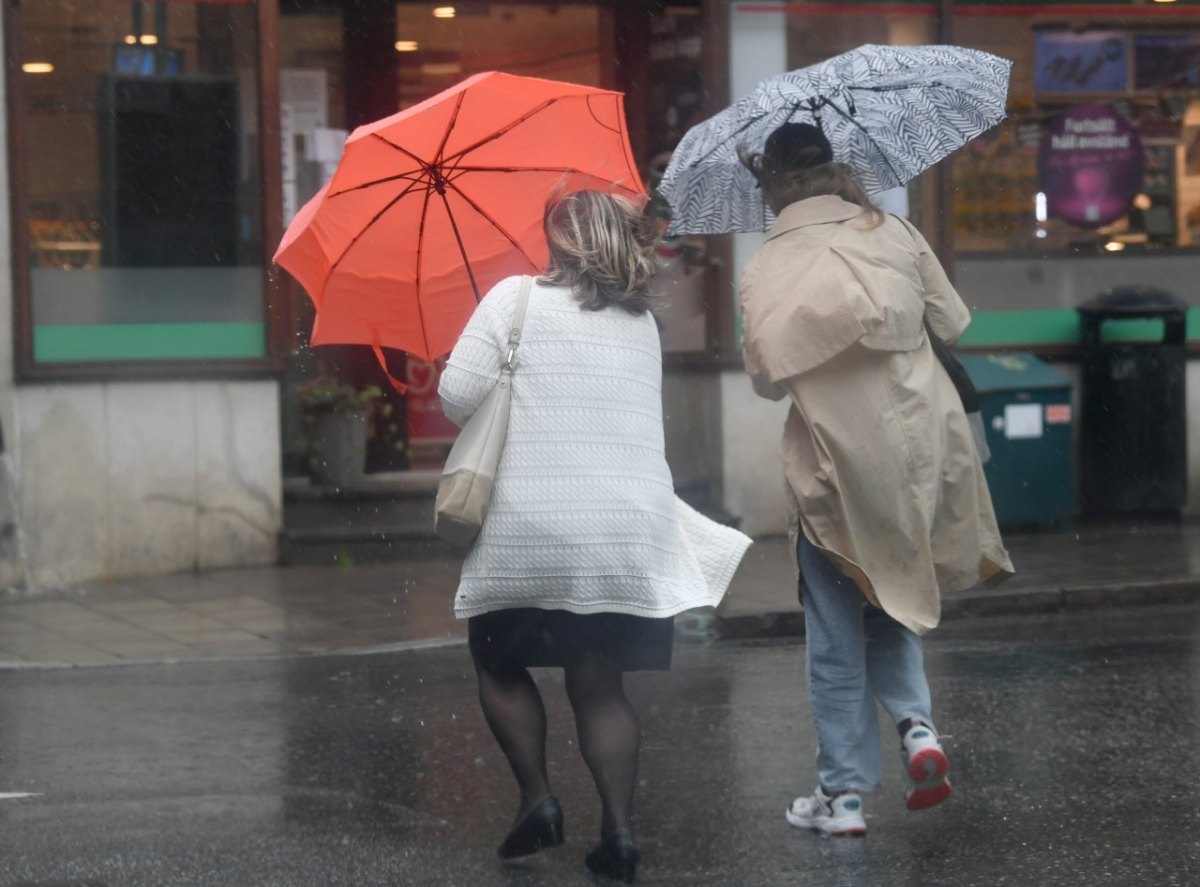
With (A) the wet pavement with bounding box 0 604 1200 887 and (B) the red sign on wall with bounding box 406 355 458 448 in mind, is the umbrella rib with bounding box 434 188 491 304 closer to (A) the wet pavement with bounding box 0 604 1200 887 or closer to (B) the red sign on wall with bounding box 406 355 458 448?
(A) the wet pavement with bounding box 0 604 1200 887

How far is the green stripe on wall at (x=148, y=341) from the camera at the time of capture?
34.5 ft

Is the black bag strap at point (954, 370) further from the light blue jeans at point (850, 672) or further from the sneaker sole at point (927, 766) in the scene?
the sneaker sole at point (927, 766)

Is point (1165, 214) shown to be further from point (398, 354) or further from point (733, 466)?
point (398, 354)

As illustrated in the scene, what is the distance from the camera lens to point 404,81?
1288 cm

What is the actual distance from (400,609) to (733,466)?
9.62 ft

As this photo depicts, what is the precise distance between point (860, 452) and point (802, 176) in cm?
78

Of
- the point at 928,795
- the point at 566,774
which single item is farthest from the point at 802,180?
the point at 566,774

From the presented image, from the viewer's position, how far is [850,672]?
5.08 metres

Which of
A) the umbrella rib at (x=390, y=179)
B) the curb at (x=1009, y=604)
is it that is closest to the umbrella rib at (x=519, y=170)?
the umbrella rib at (x=390, y=179)

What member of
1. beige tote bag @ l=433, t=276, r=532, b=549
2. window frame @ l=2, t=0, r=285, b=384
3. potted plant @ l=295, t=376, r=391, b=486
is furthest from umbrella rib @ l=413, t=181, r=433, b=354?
potted plant @ l=295, t=376, r=391, b=486

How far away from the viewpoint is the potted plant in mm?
11898

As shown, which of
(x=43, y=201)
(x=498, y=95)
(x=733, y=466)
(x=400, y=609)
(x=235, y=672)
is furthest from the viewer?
(x=733, y=466)

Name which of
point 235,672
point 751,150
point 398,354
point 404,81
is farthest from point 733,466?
point 751,150

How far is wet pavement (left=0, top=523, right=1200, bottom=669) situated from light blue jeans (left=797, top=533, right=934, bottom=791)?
3540mm
